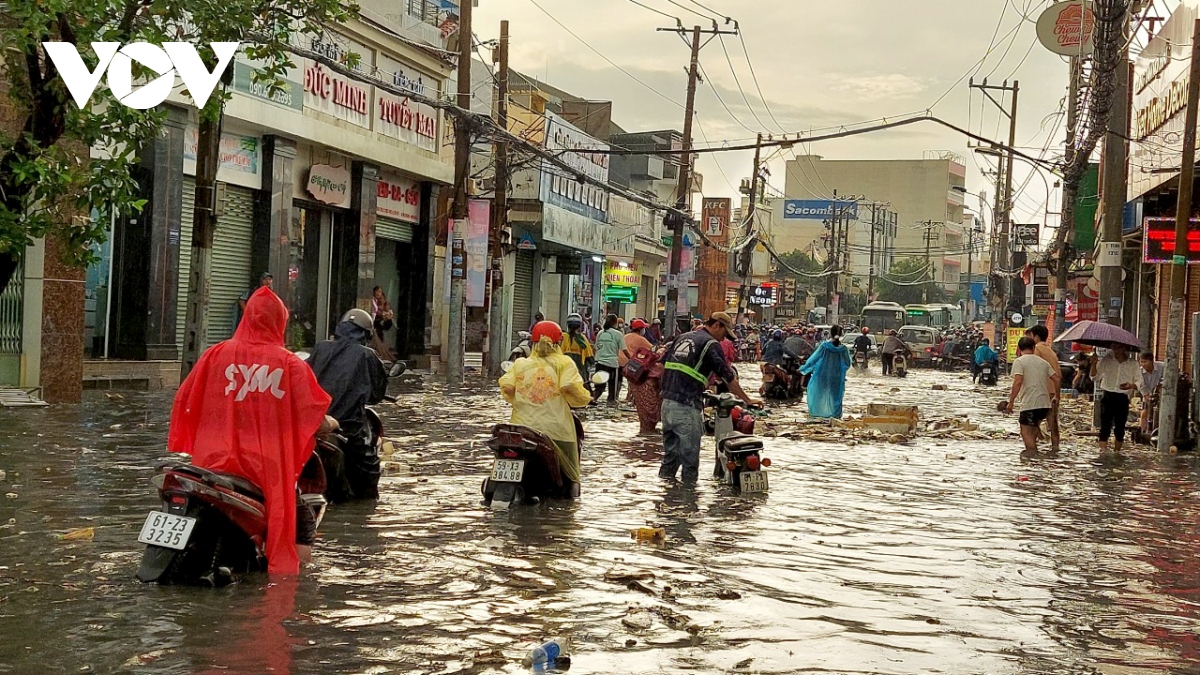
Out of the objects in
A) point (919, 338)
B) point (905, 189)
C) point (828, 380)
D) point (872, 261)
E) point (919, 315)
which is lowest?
point (828, 380)

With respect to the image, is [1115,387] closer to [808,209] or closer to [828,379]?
[828,379]

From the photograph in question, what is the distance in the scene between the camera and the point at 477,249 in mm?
31422

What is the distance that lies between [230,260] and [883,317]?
2190 inches

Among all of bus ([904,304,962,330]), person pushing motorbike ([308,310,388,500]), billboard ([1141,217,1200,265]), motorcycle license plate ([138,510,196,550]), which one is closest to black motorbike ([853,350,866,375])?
bus ([904,304,962,330])

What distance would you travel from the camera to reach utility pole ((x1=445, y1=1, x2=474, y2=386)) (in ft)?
96.2

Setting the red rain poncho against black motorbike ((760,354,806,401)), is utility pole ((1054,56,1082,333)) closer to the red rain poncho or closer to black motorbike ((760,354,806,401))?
black motorbike ((760,354,806,401))

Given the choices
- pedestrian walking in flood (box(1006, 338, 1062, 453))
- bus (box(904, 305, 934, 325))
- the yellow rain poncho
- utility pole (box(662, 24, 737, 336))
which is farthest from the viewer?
bus (box(904, 305, 934, 325))

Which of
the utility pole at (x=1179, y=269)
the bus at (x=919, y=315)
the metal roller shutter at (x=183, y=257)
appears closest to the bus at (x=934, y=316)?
the bus at (x=919, y=315)

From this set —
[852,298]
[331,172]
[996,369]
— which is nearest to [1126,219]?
[996,369]

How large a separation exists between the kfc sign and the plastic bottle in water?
2873 centimetres

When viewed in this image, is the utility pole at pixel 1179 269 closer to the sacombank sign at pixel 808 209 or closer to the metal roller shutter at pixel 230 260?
the metal roller shutter at pixel 230 260

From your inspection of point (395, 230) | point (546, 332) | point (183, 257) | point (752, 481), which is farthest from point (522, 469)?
point (395, 230)

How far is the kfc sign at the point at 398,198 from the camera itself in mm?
34531

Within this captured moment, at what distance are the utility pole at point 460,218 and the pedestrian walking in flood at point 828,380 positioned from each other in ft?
26.5
